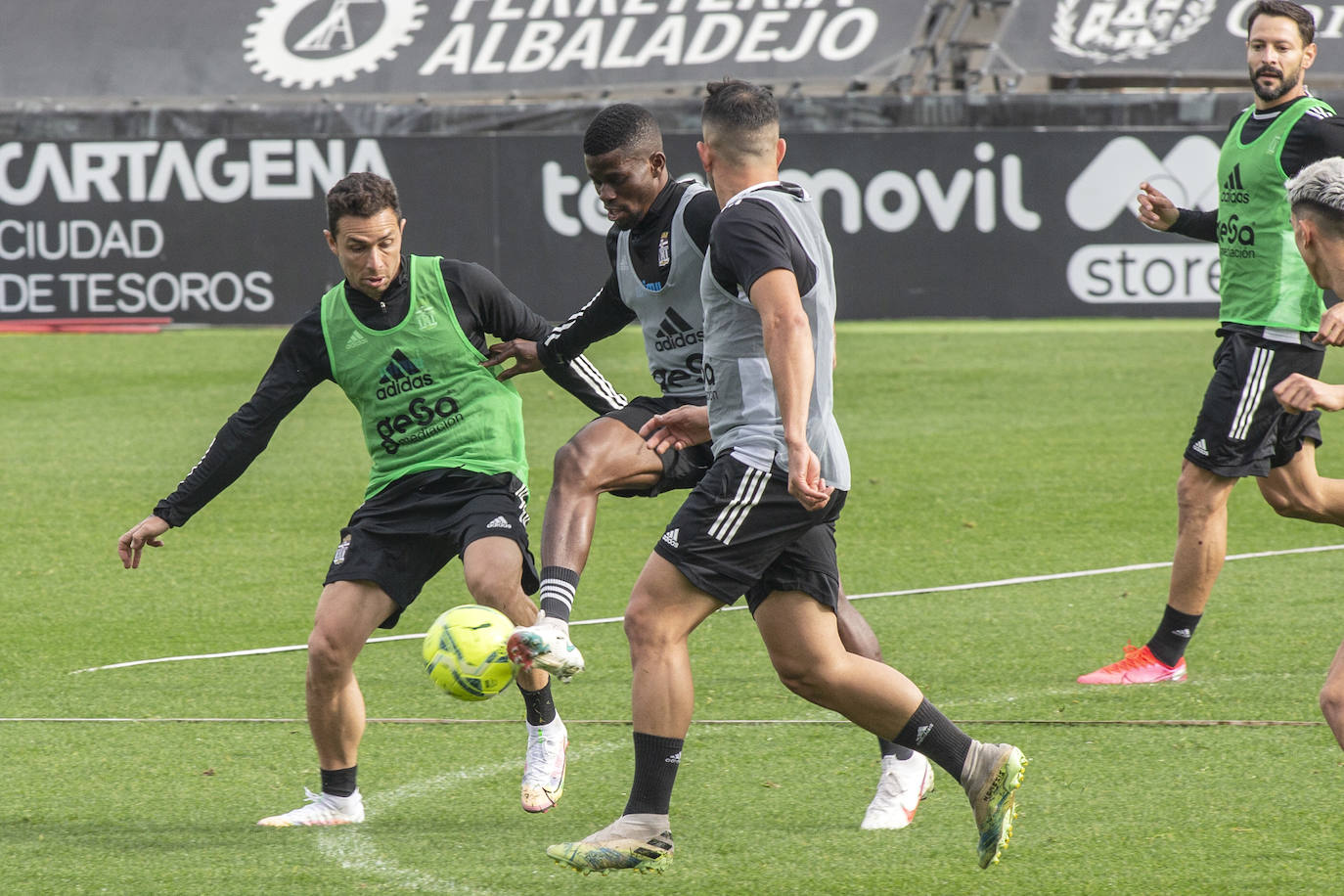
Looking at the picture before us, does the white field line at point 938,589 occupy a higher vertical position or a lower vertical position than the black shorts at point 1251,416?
lower

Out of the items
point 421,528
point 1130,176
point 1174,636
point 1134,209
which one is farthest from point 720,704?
point 1130,176

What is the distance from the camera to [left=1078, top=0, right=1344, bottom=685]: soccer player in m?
6.82

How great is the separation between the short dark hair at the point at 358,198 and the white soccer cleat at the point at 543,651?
1.50m

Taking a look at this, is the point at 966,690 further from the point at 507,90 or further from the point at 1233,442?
the point at 507,90

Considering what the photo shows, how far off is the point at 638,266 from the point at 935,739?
6.61ft

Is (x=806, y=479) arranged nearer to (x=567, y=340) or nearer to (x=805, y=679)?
(x=805, y=679)

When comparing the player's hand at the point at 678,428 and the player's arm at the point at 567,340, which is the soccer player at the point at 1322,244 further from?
the player's arm at the point at 567,340

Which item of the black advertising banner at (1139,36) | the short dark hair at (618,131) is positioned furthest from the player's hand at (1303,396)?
the black advertising banner at (1139,36)

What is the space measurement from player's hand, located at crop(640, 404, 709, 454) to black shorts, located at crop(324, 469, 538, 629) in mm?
500

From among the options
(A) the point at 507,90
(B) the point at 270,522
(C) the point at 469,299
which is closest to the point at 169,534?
(B) the point at 270,522

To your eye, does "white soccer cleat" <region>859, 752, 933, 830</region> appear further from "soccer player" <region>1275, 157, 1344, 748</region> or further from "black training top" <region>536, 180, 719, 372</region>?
"black training top" <region>536, 180, 719, 372</region>

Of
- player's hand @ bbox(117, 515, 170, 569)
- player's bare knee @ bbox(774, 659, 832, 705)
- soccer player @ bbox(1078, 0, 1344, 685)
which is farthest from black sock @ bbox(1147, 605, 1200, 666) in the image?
player's hand @ bbox(117, 515, 170, 569)

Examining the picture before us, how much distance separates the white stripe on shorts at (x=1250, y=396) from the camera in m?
6.78

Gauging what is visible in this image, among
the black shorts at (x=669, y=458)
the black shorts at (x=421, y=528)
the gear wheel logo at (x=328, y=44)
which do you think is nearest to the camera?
the black shorts at (x=421, y=528)
